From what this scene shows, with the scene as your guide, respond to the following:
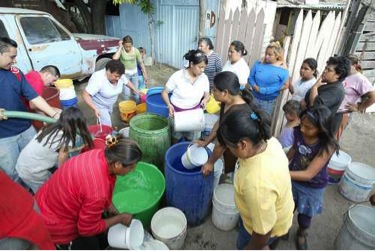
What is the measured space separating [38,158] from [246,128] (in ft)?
6.37

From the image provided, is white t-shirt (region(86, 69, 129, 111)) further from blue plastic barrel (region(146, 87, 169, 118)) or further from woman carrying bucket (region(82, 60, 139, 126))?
blue plastic barrel (region(146, 87, 169, 118))

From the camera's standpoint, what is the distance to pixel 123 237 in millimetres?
1832

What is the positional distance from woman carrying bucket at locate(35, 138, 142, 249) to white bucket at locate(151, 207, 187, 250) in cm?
79

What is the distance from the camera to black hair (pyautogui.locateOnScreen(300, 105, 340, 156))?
175 cm

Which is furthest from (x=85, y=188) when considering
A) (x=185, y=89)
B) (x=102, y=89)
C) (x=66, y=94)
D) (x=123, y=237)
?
(x=66, y=94)

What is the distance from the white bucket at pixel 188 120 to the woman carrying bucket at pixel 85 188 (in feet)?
4.22

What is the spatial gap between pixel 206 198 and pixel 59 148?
5.19 ft

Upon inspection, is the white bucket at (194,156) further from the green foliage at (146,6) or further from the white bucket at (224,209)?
the green foliage at (146,6)

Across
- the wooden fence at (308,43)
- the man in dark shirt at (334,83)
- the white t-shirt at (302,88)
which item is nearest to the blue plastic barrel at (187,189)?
the man in dark shirt at (334,83)

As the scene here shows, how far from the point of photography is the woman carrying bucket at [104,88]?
10.4 feet

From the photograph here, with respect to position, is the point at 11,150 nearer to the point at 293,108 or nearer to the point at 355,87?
the point at 293,108

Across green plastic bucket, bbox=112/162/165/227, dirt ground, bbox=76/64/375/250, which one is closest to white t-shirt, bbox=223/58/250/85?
green plastic bucket, bbox=112/162/165/227

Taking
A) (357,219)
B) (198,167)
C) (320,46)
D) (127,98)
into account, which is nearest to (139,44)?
(127,98)

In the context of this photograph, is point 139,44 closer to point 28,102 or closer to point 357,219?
point 28,102
